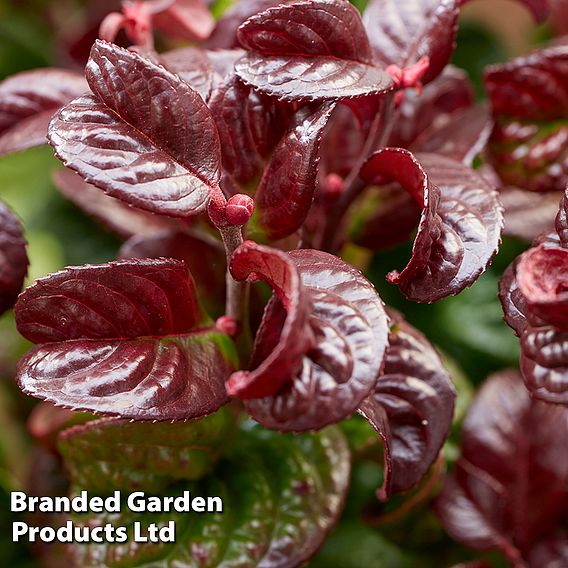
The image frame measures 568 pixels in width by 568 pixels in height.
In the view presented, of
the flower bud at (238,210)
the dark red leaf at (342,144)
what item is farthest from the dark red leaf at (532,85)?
the flower bud at (238,210)

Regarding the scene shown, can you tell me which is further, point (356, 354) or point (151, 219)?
point (151, 219)

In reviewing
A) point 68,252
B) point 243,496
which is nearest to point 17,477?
point 68,252

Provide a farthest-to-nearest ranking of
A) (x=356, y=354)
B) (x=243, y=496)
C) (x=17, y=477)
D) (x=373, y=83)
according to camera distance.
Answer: (x=17, y=477) < (x=243, y=496) < (x=373, y=83) < (x=356, y=354)

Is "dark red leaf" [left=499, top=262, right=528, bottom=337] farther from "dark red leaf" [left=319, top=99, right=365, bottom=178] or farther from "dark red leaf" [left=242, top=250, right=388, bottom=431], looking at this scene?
"dark red leaf" [left=319, top=99, right=365, bottom=178]

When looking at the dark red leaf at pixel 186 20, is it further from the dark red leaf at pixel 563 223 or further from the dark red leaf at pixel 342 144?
the dark red leaf at pixel 563 223

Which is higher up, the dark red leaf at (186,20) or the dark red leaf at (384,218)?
the dark red leaf at (186,20)

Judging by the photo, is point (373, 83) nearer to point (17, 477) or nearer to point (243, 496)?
point (243, 496)

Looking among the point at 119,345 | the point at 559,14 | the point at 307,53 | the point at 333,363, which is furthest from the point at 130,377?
the point at 559,14
